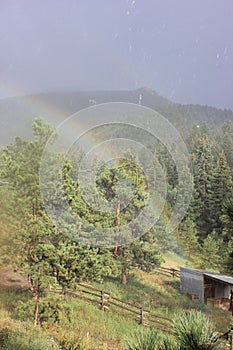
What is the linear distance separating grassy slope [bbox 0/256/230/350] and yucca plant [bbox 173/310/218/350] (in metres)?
5.38

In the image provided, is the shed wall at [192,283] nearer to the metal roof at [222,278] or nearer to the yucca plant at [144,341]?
the metal roof at [222,278]

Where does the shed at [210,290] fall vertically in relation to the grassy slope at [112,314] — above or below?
above

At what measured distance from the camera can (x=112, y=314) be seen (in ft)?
34.6

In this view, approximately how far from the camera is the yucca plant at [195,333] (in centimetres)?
144

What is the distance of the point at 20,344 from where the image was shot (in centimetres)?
523

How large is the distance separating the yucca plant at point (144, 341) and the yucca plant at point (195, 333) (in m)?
0.09

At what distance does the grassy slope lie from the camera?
339 inches

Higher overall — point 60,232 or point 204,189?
point 204,189

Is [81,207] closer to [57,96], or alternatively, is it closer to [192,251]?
[192,251]

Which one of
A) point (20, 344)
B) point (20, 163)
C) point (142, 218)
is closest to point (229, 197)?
point (20, 344)

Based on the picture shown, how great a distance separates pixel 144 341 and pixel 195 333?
0.70ft

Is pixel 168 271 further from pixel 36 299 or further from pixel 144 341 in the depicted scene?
pixel 144 341

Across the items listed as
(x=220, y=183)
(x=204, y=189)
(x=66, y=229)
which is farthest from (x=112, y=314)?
(x=220, y=183)

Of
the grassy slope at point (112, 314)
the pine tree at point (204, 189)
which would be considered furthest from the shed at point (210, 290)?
the pine tree at point (204, 189)
